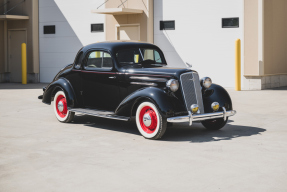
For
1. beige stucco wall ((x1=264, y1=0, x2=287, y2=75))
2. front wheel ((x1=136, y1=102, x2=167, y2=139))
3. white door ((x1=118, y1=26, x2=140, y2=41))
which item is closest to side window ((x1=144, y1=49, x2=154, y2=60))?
front wheel ((x1=136, y1=102, x2=167, y2=139))

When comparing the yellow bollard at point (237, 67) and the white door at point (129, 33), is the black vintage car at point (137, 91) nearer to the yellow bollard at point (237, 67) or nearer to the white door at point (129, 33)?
the yellow bollard at point (237, 67)

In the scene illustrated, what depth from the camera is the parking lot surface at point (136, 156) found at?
4945 mm

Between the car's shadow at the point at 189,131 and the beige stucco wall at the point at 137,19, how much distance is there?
9.48 m

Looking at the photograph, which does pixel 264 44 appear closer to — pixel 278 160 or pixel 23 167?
pixel 278 160

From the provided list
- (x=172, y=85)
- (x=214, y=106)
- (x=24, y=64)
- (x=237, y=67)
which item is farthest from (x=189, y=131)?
(x=24, y=64)

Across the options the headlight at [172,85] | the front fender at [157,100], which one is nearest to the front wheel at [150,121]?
the front fender at [157,100]

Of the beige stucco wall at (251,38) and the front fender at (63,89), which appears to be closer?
the front fender at (63,89)

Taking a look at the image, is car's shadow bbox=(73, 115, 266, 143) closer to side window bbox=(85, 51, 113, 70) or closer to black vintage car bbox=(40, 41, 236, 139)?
black vintage car bbox=(40, 41, 236, 139)

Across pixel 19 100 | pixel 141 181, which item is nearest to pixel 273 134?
pixel 141 181

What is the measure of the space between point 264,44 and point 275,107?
5.24m

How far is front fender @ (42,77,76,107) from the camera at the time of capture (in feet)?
29.8

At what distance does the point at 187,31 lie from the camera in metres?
17.9

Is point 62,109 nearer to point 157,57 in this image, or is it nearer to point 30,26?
point 157,57

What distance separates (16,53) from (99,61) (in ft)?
43.5
